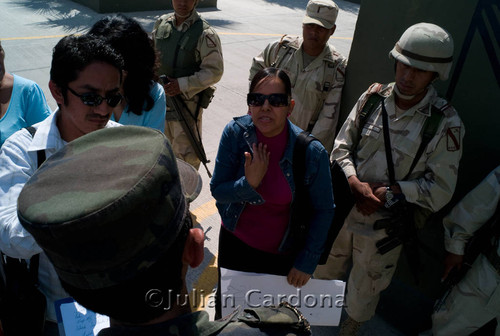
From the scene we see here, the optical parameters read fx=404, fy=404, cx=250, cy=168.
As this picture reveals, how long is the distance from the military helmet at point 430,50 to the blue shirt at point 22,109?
2142 mm

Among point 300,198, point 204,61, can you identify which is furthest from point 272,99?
point 204,61

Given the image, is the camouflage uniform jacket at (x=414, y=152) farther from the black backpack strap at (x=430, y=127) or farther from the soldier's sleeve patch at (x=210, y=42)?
the soldier's sleeve patch at (x=210, y=42)

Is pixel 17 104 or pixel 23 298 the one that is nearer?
pixel 23 298

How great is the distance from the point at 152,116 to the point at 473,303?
211cm

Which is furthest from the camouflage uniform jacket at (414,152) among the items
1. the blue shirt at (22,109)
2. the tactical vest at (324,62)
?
the blue shirt at (22,109)

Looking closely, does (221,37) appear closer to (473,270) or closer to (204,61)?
(204,61)

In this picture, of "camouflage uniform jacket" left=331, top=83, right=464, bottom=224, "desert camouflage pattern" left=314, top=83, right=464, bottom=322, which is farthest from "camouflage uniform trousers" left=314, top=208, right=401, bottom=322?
"camouflage uniform jacket" left=331, top=83, right=464, bottom=224

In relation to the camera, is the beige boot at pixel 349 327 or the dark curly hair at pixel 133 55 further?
the beige boot at pixel 349 327

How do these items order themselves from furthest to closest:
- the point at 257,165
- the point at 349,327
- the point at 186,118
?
1. the point at 186,118
2. the point at 349,327
3. the point at 257,165

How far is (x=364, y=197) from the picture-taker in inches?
95.0

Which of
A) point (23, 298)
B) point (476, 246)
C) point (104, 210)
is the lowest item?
point (23, 298)

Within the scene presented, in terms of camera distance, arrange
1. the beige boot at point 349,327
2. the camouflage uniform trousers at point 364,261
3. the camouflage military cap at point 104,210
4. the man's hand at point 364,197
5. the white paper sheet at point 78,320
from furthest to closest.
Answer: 1. the beige boot at point 349,327
2. the camouflage uniform trousers at point 364,261
3. the man's hand at point 364,197
4. the white paper sheet at point 78,320
5. the camouflage military cap at point 104,210

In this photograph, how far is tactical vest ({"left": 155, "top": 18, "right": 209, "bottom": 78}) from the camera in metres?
3.54

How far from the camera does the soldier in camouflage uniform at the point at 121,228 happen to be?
0.86 meters
